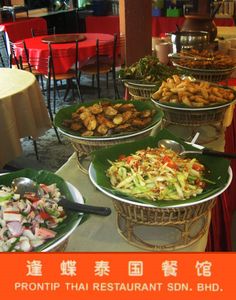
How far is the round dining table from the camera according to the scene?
1.91m

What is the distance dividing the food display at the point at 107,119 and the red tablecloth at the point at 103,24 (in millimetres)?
4185

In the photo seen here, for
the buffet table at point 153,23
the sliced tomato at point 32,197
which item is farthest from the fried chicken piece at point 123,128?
the buffet table at point 153,23

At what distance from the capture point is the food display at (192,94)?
1.10m

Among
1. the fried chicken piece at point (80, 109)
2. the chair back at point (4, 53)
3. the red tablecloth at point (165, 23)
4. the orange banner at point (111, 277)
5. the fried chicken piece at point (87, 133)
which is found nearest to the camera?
the orange banner at point (111, 277)

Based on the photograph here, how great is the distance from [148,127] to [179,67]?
683 mm

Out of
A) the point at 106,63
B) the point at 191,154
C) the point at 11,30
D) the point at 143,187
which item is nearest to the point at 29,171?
the point at 143,187

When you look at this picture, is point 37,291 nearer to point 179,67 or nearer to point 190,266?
point 190,266

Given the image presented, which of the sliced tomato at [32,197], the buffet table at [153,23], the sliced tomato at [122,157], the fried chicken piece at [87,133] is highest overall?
the fried chicken piece at [87,133]

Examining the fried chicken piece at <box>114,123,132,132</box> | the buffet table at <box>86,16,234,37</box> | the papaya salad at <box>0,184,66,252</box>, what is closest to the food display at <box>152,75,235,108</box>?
the fried chicken piece at <box>114,123,132,132</box>

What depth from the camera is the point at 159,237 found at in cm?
74

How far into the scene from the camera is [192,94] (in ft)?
3.72

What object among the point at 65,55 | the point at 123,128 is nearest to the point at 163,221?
the point at 123,128

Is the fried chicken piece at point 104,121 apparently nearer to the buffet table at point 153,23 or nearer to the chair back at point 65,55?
the chair back at point 65,55

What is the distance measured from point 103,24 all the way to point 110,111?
443 centimetres
